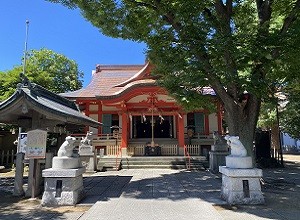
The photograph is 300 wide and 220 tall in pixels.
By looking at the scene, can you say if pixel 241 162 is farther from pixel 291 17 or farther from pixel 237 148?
pixel 291 17

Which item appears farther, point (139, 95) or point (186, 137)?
point (186, 137)

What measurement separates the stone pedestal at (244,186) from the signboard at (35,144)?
18.9 ft

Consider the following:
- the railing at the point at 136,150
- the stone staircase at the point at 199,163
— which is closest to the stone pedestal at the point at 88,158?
the railing at the point at 136,150

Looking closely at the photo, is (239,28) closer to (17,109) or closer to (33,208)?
(17,109)

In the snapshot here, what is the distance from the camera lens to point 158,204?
6941mm

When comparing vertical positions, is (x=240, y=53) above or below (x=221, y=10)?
below

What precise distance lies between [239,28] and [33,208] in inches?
376

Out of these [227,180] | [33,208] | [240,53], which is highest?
[240,53]

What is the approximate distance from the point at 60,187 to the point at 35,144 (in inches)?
68.9

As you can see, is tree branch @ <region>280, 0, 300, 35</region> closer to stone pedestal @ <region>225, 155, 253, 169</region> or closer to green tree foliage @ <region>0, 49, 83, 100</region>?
stone pedestal @ <region>225, 155, 253, 169</region>

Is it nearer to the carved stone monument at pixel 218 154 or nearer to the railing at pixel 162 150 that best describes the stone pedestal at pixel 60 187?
the carved stone monument at pixel 218 154

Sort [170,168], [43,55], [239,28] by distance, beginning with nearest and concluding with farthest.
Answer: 1. [239,28]
2. [170,168]
3. [43,55]

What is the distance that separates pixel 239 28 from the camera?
989cm

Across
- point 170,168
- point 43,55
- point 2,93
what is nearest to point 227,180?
point 170,168
